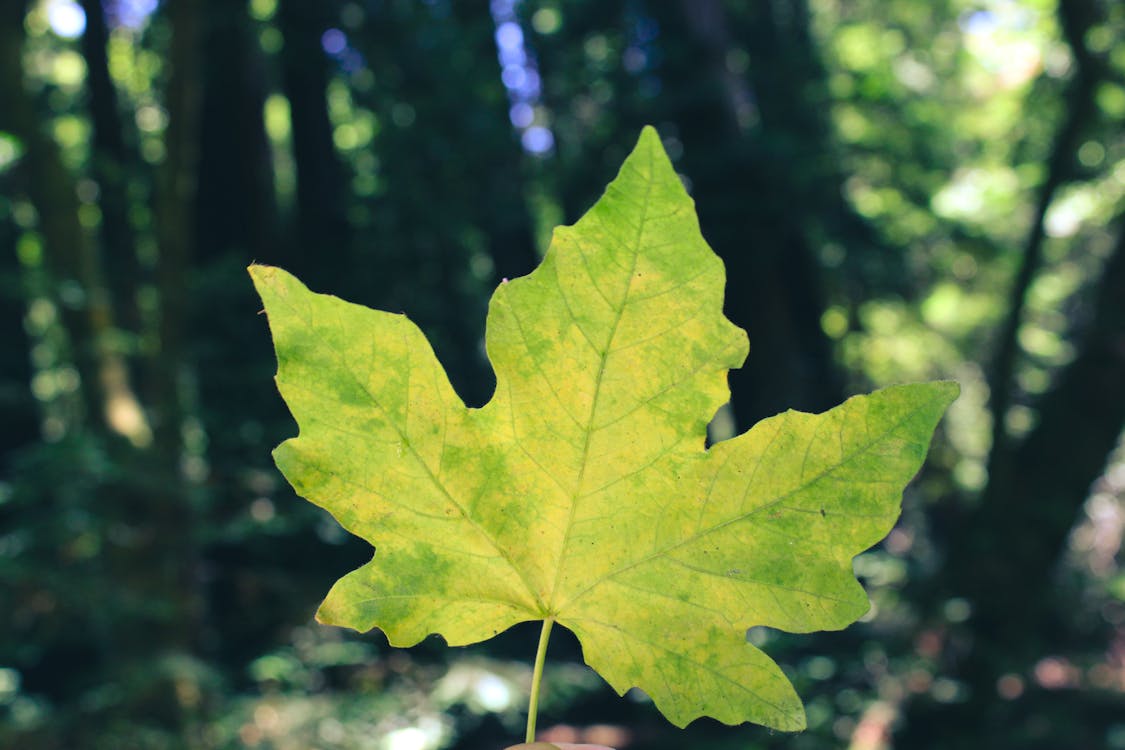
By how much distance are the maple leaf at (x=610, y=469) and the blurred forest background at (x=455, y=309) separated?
10.2 ft

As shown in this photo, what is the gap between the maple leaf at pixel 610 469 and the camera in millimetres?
723

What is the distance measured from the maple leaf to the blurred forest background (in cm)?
311

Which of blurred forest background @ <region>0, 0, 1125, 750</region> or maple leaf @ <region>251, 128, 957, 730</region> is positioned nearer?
maple leaf @ <region>251, 128, 957, 730</region>

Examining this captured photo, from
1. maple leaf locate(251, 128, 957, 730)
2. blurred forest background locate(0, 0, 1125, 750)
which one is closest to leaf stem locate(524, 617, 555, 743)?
maple leaf locate(251, 128, 957, 730)

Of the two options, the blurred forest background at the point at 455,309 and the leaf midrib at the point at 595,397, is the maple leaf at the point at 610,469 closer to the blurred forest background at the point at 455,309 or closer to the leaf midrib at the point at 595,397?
the leaf midrib at the point at 595,397

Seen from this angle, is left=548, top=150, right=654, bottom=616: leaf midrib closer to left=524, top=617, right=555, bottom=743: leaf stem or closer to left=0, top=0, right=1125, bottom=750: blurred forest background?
left=524, top=617, right=555, bottom=743: leaf stem

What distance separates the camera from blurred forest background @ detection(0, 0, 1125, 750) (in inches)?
159

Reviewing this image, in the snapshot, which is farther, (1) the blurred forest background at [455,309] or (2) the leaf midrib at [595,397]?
(1) the blurred forest background at [455,309]

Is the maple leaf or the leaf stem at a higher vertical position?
the maple leaf

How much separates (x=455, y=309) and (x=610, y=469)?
4896 millimetres

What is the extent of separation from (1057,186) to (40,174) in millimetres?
4627

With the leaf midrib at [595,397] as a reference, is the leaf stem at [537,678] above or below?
below

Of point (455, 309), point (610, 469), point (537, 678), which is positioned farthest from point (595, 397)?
point (455, 309)

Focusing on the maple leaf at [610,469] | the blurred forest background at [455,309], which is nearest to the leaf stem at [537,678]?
the maple leaf at [610,469]
